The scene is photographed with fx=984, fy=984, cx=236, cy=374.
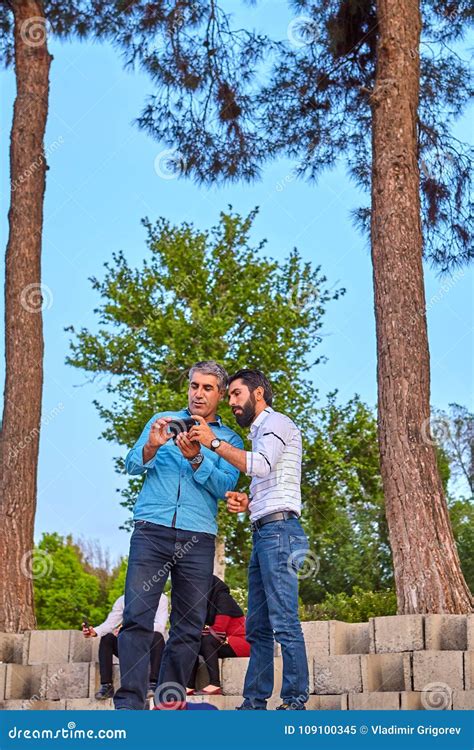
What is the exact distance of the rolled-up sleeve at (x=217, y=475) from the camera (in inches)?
165

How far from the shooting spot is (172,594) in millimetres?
4066

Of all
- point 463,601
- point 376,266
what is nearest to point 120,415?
point 376,266

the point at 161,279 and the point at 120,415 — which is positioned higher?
the point at 161,279

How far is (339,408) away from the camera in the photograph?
19.5 metres

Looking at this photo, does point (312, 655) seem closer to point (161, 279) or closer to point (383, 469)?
point (383, 469)

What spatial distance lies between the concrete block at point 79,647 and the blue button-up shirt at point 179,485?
286 cm

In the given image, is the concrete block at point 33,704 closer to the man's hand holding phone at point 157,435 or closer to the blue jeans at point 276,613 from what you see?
the blue jeans at point 276,613

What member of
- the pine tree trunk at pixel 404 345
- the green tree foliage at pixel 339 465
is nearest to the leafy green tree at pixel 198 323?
the green tree foliage at pixel 339 465

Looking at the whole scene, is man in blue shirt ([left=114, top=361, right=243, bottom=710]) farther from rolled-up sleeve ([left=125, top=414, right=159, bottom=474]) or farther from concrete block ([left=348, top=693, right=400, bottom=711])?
concrete block ([left=348, top=693, right=400, bottom=711])

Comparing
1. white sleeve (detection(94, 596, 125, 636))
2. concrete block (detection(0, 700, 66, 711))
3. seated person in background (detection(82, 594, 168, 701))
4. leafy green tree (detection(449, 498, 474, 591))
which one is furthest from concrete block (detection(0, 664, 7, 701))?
leafy green tree (detection(449, 498, 474, 591))

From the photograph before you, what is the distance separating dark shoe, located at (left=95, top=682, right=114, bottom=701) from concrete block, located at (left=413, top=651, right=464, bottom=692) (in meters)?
1.89

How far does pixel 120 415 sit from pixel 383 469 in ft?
39.0

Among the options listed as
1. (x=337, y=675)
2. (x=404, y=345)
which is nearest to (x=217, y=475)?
(x=337, y=675)
